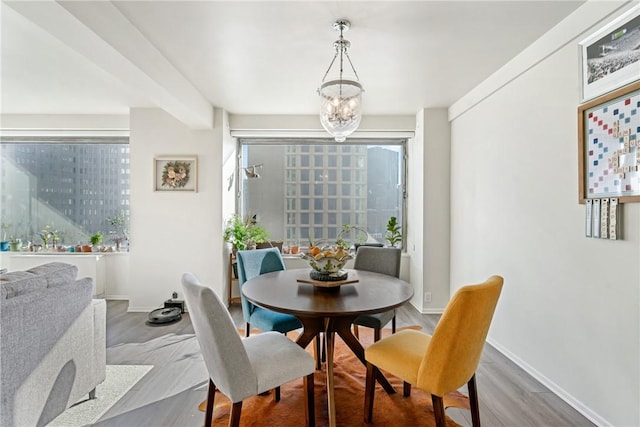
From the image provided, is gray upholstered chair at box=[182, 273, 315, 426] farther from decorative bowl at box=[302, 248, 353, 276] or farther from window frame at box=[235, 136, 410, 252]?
window frame at box=[235, 136, 410, 252]

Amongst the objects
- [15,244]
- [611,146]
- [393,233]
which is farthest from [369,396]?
[15,244]

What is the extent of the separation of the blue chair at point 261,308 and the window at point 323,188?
184 centimetres

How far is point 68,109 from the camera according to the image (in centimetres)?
428

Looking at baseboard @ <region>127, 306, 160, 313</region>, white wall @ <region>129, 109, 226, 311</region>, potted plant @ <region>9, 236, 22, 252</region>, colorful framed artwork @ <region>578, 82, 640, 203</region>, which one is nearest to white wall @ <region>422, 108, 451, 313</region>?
colorful framed artwork @ <region>578, 82, 640, 203</region>

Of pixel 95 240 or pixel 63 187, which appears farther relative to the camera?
pixel 63 187

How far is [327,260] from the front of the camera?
235cm

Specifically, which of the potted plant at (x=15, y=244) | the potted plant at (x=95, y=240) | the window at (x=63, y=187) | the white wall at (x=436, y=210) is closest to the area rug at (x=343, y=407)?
the white wall at (x=436, y=210)

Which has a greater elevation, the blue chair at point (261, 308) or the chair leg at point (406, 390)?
the blue chair at point (261, 308)

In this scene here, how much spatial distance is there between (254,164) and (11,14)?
303 cm

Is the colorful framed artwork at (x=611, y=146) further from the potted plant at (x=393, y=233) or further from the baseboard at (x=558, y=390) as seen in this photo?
the potted plant at (x=393, y=233)

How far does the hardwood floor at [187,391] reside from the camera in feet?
6.55

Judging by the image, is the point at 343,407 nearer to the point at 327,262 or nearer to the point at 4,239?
the point at 327,262

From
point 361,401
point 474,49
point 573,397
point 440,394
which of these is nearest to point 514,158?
point 474,49

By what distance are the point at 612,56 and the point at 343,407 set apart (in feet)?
8.50
